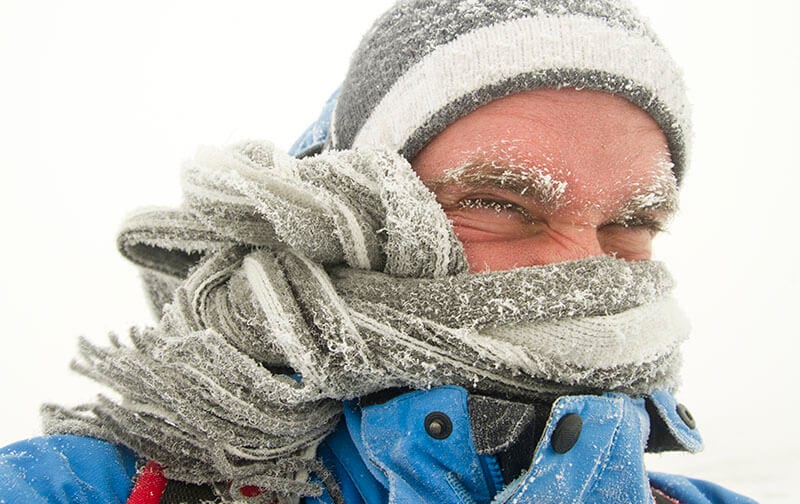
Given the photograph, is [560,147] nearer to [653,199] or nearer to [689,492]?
[653,199]

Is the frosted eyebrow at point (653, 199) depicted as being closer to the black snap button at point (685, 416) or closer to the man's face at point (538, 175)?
the man's face at point (538, 175)

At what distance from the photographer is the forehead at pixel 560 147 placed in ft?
3.78

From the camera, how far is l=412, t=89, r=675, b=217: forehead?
1152 millimetres

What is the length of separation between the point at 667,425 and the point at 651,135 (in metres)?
0.62

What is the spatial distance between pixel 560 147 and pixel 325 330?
58 centimetres

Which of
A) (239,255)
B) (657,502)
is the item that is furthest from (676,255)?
(239,255)

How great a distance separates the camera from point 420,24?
52.2 inches

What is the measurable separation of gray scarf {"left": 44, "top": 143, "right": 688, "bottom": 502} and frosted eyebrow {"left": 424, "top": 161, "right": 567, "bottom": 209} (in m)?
0.11

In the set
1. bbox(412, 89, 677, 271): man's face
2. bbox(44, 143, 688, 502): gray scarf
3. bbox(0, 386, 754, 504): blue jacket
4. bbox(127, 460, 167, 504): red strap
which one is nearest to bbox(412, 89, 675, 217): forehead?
bbox(412, 89, 677, 271): man's face

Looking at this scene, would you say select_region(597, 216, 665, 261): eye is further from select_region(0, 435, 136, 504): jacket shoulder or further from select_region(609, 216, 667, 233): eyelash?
select_region(0, 435, 136, 504): jacket shoulder

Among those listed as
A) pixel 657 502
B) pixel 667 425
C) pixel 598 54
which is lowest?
pixel 657 502

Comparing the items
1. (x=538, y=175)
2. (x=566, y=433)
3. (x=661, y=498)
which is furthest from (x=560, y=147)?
(x=661, y=498)

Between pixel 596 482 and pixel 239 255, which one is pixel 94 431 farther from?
pixel 596 482

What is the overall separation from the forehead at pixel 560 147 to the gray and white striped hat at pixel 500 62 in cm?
3
